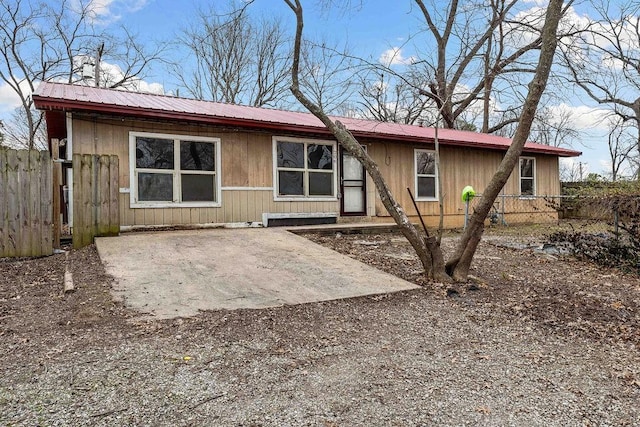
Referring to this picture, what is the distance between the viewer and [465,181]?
468 inches

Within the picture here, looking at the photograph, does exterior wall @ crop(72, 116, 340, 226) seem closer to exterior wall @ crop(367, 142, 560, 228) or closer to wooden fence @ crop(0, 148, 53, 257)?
wooden fence @ crop(0, 148, 53, 257)

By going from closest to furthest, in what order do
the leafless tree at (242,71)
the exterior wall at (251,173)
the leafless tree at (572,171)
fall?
the exterior wall at (251,173) → the leafless tree at (242,71) → the leafless tree at (572,171)

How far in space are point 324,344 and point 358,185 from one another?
7.49m

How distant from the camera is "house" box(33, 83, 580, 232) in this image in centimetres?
749

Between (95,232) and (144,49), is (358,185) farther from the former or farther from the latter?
(144,49)

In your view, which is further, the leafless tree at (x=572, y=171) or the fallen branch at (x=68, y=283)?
the leafless tree at (x=572, y=171)

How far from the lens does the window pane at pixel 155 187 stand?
25.4ft

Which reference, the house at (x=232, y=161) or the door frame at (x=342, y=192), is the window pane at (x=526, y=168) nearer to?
the house at (x=232, y=161)

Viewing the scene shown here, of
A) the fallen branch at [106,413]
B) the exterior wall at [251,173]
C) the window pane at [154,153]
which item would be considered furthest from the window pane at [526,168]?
the fallen branch at [106,413]

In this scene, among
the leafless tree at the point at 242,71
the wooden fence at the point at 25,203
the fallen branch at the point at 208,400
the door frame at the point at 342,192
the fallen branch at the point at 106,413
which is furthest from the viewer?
the leafless tree at the point at 242,71

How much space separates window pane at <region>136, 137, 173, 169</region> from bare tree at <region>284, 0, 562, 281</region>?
3.61 metres

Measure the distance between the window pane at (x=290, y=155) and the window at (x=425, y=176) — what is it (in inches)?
132

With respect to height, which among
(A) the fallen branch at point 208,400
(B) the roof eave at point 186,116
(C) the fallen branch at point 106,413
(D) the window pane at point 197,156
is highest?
(B) the roof eave at point 186,116

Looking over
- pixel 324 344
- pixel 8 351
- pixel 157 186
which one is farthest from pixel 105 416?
pixel 157 186
